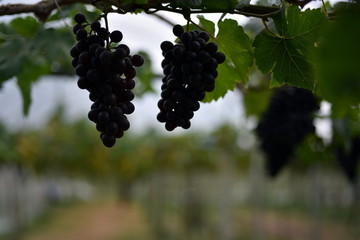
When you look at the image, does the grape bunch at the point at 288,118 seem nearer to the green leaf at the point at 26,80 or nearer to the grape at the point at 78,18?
the green leaf at the point at 26,80

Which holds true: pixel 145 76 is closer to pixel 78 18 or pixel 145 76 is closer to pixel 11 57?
pixel 11 57

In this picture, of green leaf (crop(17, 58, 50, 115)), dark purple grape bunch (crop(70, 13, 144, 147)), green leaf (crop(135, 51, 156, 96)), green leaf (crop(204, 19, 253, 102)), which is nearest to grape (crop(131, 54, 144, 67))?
dark purple grape bunch (crop(70, 13, 144, 147))

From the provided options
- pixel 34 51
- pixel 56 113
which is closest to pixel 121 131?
pixel 34 51

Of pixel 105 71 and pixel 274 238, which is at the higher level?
pixel 105 71

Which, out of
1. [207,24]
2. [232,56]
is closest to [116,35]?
[207,24]

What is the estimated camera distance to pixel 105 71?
105cm

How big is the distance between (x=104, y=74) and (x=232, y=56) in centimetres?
49

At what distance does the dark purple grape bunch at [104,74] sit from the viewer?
3.41ft

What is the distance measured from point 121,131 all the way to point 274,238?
549 inches

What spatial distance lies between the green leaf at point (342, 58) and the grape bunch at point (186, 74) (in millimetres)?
519

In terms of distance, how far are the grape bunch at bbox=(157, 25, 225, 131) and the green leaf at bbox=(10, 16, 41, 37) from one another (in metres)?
1.30

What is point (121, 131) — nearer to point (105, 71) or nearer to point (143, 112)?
point (105, 71)

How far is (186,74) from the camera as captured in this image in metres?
1.07

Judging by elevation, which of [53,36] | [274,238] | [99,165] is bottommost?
[274,238]
